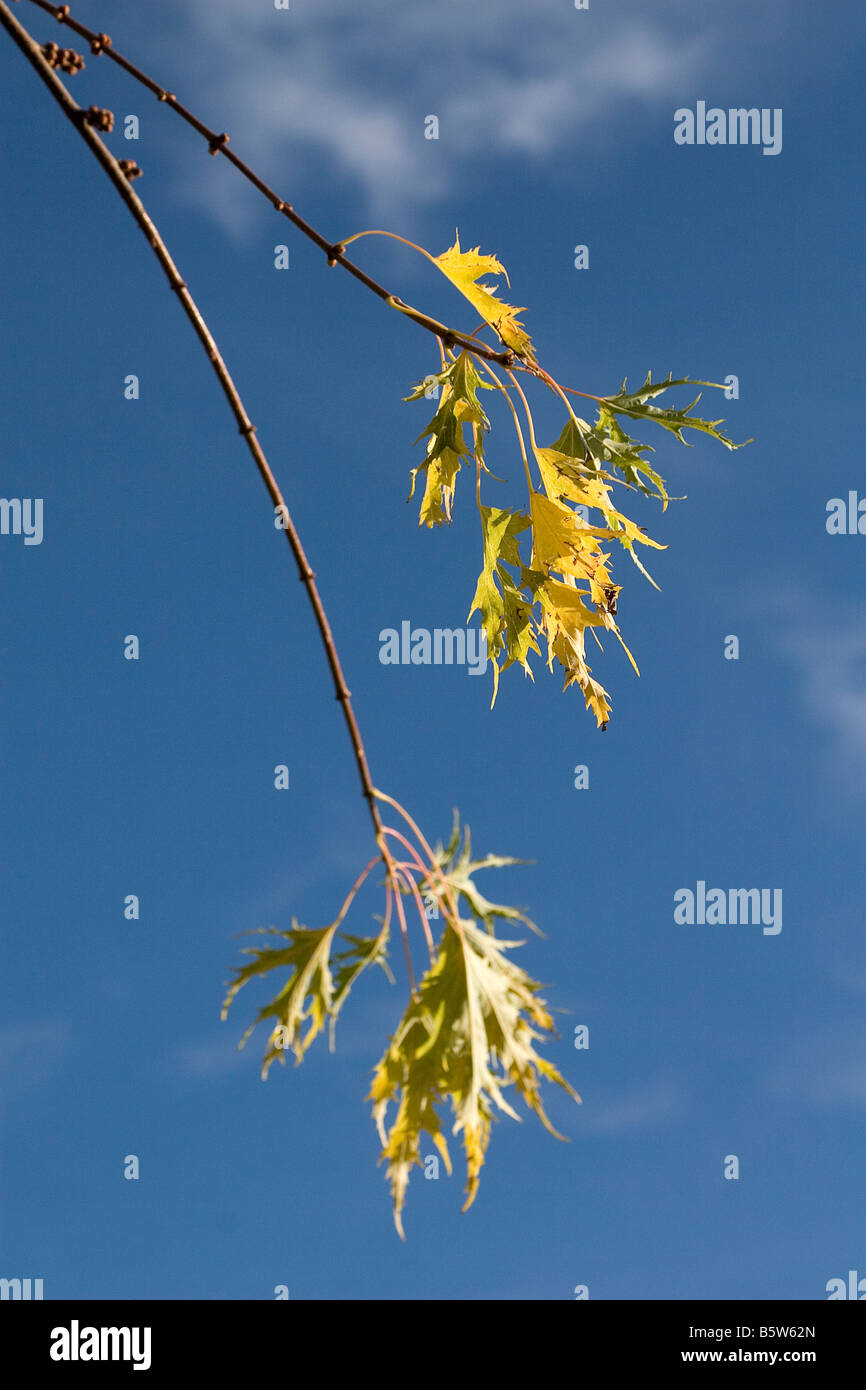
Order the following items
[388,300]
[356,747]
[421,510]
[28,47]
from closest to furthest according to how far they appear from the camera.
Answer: [356,747] → [28,47] → [388,300] → [421,510]

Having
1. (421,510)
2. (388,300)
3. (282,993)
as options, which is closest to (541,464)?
(421,510)

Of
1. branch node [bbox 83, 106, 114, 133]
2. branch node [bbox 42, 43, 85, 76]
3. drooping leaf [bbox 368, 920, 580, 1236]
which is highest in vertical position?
branch node [bbox 42, 43, 85, 76]

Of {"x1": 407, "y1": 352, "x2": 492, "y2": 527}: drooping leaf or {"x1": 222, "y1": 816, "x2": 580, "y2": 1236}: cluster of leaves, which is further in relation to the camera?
{"x1": 407, "y1": 352, "x2": 492, "y2": 527}: drooping leaf

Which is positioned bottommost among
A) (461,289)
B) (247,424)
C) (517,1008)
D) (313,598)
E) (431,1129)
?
(431,1129)

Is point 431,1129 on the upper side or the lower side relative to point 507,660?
lower

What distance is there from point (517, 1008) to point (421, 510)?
173 centimetres

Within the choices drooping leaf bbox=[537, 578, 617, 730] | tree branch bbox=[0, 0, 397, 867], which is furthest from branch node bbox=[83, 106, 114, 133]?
drooping leaf bbox=[537, 578, 617, 730]

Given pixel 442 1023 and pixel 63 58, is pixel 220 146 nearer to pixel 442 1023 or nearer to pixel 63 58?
pixel 63 58

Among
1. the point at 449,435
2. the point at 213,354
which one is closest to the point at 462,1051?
the point at 213,354

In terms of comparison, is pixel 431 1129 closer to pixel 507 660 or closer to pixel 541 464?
pixel 507 660

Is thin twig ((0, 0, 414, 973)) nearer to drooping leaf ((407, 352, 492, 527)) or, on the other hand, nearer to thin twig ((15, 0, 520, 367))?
thin twig ((15, 0, 520, 367))

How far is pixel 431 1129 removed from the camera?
7.43 ft

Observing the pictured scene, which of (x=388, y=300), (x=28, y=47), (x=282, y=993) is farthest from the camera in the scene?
(x=388, y=300)

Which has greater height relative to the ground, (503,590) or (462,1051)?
(503,590)
